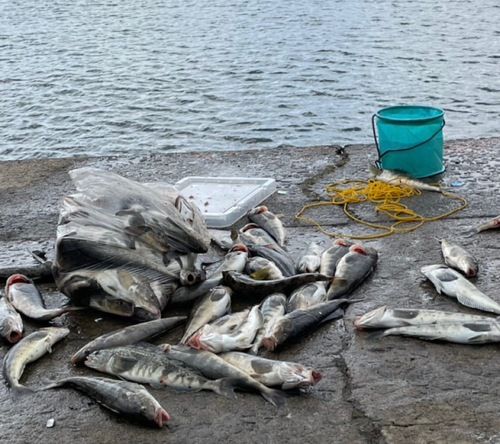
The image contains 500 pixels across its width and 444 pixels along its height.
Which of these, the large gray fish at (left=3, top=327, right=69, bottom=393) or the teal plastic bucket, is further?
the teal plastic bucket

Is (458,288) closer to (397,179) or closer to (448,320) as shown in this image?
(448,320)

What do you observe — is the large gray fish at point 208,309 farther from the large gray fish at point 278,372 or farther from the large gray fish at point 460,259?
the large gray fish at point 460,259

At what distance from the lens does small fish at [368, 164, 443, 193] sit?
700cm

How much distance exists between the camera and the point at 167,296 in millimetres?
4832

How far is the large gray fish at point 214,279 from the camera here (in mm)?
4863

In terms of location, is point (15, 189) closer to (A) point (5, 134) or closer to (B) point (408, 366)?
(B) point (408, 366)

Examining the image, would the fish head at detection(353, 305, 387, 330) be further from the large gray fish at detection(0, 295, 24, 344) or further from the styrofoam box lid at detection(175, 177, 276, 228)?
the styrofoam box lid at detection(175, 177, 276, 228)

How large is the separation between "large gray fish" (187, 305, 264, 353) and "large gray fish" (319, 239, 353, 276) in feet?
2.99

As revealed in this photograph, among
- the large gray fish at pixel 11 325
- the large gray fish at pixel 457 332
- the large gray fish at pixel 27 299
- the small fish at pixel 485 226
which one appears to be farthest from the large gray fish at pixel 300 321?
the small fish at pixel 485 226

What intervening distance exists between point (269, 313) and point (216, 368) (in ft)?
2.31

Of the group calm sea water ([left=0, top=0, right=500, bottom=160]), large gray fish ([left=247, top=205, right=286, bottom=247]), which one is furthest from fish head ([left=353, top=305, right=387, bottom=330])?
calm sea water ([left=0, top=0, right=500, bottom=160])

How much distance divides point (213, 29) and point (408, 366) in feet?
73.2

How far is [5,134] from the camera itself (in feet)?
48.2

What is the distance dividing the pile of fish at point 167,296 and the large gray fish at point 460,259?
53cm
